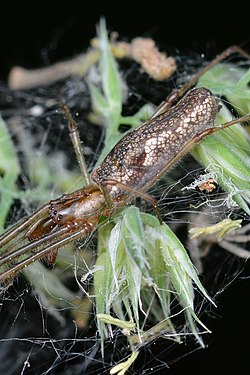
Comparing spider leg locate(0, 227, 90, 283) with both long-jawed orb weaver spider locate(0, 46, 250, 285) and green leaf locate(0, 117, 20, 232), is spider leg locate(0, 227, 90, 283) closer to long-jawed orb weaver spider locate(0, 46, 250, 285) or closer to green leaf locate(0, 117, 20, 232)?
long-jawed orb weaver spider locate(0, 46, 250, 285)

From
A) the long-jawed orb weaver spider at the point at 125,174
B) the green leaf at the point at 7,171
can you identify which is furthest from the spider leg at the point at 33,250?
the green leaf at the point at 7,171

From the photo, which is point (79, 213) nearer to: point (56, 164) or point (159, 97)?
point (56, 164)

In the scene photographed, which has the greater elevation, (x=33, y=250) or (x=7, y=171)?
(x=7, y=171)

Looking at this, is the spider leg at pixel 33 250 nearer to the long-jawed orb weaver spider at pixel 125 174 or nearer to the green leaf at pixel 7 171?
the long-jawed orb weaver spider at pixel 125 174

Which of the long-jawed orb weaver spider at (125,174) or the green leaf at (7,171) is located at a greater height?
the green leaf at (7,171)

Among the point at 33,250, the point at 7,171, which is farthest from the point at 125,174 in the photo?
the point at 7,171

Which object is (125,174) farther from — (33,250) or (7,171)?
(7,171)

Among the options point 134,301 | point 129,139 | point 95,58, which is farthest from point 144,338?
point 95,58

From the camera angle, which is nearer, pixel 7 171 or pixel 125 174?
pixel 125 174
